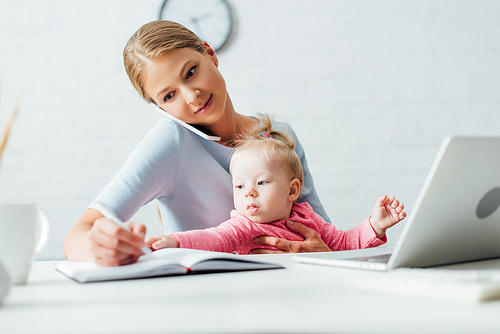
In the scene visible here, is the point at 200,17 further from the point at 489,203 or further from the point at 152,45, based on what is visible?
the point at 489,203

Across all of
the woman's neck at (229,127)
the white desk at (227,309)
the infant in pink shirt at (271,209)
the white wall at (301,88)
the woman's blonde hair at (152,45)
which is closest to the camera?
the white desk at (227,309)

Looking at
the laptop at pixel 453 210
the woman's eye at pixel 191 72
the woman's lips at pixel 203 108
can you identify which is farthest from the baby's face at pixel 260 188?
the laptop at pixel 453 210

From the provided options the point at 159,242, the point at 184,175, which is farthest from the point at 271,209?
the point at 159,242

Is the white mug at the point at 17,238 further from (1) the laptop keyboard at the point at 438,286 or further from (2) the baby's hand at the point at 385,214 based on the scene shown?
(2) the baby's hand at the point at 385,214

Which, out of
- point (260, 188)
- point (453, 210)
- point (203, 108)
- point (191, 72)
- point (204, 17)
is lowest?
point (260, 188)

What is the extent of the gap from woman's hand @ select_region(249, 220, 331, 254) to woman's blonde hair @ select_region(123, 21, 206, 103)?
603mm

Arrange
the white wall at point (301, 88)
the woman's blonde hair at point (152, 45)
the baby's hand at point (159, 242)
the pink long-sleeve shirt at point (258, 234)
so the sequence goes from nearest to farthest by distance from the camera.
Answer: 1. the baby's hand at point (159, 242)
2. the pink long-sleeve shirt at point (258, 234)
3. the woman's blonde hair at point (152, 45)
4. the white wall at point (301, 88)

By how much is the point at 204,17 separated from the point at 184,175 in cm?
169

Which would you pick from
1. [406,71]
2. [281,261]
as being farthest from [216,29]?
[281,261]

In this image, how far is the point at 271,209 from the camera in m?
1.19

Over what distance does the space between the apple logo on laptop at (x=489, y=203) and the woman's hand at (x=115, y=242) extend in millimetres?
493

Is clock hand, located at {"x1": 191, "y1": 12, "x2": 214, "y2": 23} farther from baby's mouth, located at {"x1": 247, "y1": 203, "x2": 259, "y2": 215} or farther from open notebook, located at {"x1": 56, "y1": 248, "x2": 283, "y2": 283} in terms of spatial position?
open notebook, located at {"x1": 56, "y1": 248, "x2": 283, "y2": 283}

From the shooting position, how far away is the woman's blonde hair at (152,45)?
126cm

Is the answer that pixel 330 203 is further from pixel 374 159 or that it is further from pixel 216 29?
pixel 216 29
